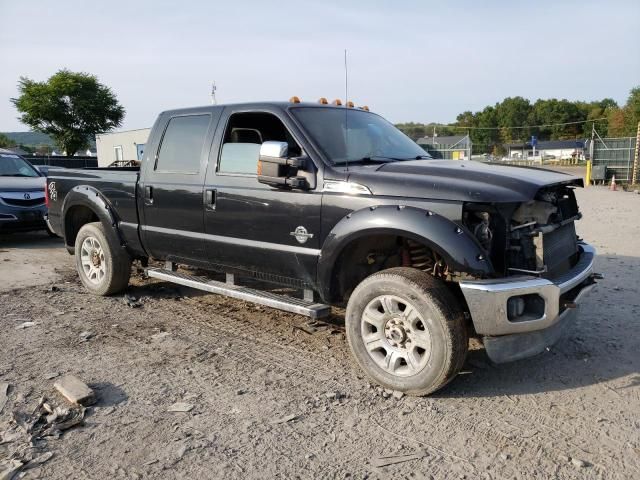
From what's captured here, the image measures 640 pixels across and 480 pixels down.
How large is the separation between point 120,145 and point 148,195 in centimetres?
3332

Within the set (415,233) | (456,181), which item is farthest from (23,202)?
(456,181)

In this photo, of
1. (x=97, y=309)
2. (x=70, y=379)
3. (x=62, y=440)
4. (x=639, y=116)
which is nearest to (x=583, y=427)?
(x=62, y=440)

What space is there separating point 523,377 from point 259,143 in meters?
2.77

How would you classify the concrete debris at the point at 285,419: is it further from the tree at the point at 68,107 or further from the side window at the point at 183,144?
the tree at the point at 68,107

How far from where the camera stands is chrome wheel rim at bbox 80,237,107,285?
574cm

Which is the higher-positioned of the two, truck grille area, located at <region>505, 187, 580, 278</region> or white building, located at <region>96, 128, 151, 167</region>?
white building, located at <region>96, 128, 151, 167</region>

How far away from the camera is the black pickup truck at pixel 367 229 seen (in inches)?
129

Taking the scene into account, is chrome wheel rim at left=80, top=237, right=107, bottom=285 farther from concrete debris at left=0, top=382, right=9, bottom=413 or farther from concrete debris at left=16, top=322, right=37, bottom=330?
concrete debris at left=0, top=382, right=9, bottom=413

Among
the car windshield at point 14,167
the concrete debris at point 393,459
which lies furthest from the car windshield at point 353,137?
the car windshield at point 14,167

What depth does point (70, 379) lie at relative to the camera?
3596 mm

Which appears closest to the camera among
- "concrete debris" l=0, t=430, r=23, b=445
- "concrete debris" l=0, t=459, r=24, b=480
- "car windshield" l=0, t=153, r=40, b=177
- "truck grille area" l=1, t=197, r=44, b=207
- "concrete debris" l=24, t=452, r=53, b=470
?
"concrete debris" l=0, t=459, r=24, b=480

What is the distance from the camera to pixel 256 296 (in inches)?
169

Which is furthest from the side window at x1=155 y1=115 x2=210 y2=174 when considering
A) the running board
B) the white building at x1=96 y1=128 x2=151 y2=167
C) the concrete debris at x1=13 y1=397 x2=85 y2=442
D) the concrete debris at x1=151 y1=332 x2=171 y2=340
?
the white building at x1=96 y1=128 x2=151 y2=167

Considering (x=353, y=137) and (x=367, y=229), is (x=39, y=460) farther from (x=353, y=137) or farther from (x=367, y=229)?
(x=353, y=137)
